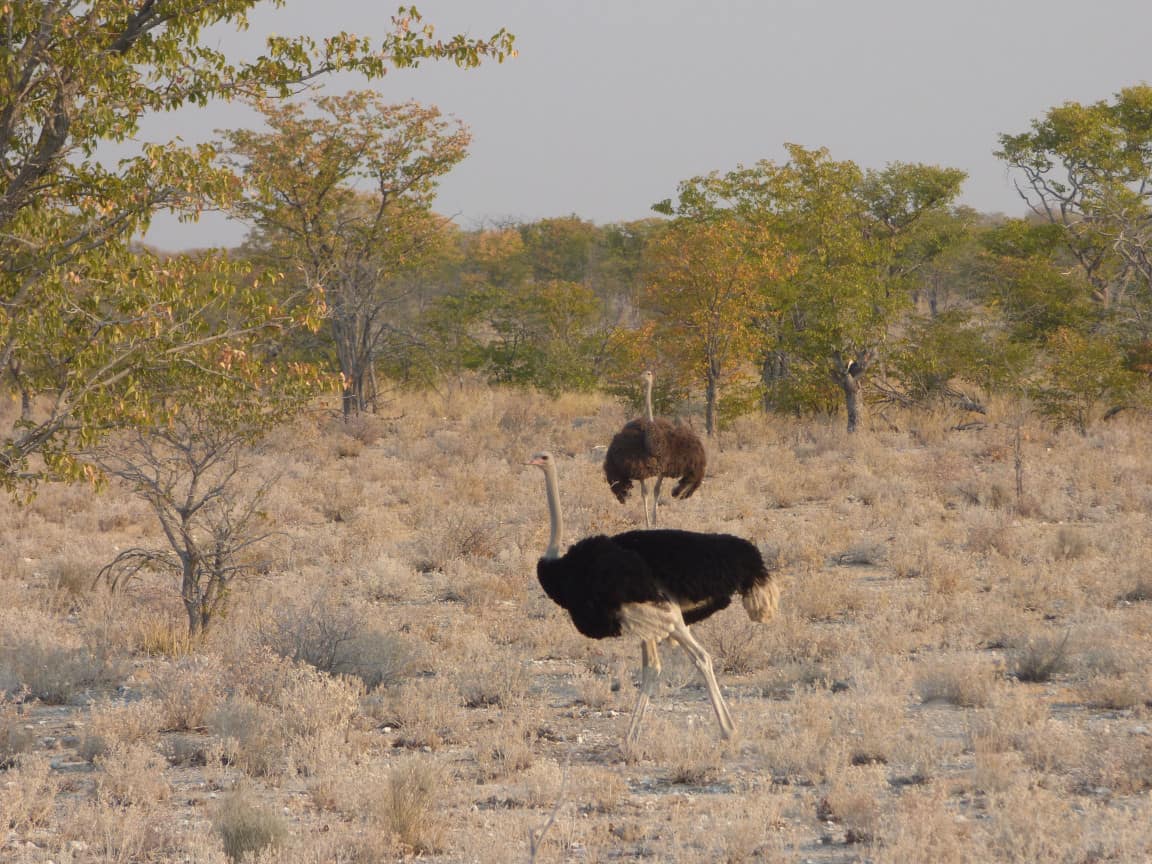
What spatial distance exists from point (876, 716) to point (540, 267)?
44634 millimetres

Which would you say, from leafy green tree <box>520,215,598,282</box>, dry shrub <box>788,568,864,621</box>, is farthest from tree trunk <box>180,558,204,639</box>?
leafy green tree <box>520,215,598,282</box>

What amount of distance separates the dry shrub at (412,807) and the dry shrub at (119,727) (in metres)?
1.71

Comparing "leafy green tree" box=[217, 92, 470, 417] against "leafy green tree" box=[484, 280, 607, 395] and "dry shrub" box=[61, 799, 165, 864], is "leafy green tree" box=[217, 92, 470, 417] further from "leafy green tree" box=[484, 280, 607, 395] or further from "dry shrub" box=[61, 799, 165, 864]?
"dry shrub" box=[61, 799, 165, 864]

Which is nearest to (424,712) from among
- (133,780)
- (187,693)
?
(187,693)

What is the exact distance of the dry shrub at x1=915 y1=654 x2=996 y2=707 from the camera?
7465 millimetres

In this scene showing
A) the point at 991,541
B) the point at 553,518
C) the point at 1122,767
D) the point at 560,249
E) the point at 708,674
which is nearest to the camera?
the point at 1122,767

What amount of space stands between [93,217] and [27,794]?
2751mm

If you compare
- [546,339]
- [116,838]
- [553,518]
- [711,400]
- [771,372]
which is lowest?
[116,838]

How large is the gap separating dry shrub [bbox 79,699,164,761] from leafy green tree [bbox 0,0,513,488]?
56.9 inches

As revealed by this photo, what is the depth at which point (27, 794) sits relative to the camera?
5910 millimetres

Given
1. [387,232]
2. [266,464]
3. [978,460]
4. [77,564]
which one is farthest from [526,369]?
[77,564]

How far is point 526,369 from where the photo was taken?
2759cm

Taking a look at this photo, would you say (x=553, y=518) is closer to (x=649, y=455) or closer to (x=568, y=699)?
(x=568, y=699)

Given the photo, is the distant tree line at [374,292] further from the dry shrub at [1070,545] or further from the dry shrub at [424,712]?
the dry shrub at [1070,545]
